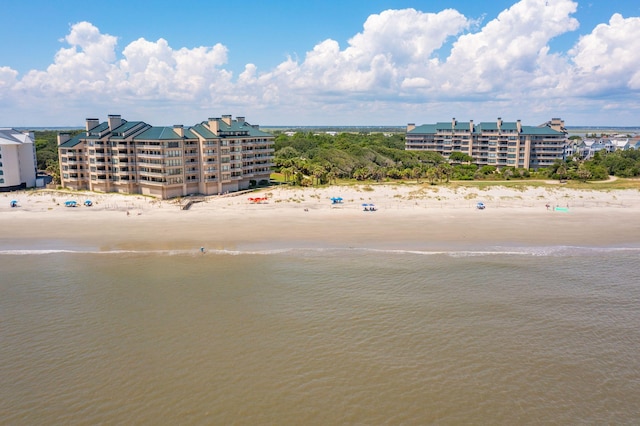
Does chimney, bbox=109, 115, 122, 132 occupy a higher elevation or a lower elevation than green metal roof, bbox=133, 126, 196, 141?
higher

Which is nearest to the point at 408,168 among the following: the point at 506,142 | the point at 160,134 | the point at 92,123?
the point at 506,142

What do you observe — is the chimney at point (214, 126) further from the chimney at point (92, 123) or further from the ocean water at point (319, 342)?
the ocean water at point (319, 342)

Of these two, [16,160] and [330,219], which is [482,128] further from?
[16,160]

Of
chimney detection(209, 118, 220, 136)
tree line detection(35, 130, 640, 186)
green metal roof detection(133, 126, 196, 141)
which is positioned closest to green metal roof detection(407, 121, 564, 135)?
tree line detection(35, 130, 640, 186)

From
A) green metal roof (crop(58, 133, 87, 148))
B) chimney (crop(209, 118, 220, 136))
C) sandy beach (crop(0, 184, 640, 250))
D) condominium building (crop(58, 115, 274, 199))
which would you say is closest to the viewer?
sandy beach (crop(0, 184, 640, 250))

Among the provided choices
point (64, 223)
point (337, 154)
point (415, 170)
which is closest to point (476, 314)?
point (64, 223)

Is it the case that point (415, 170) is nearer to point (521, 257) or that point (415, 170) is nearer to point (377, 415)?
point (521, 257)

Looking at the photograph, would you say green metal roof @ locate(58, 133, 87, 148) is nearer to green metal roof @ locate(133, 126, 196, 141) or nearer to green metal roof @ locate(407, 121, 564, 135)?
green metal roof @ locate(133, 126, 196, 141)
